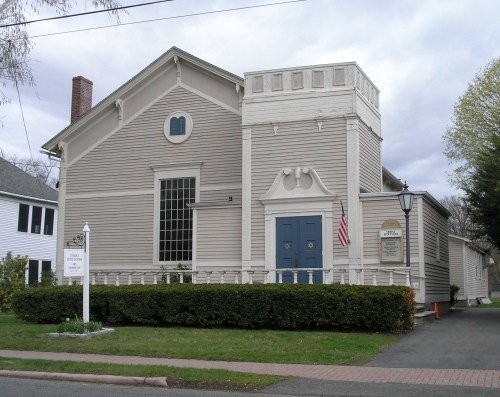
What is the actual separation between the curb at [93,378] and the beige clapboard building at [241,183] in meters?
7.97

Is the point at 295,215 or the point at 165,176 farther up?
the point at 165,176

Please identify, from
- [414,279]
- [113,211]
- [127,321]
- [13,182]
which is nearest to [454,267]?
[414,279]

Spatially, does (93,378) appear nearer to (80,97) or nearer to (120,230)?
(120,230)

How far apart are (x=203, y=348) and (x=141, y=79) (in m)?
13.1

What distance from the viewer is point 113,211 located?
23359 millimetres

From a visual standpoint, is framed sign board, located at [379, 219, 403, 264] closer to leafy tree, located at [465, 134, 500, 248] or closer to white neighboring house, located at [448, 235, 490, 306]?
leafy tree, located at [465, 134, 500, 248]

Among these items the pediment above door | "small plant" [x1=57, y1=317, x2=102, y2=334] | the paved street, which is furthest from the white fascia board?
the paved street

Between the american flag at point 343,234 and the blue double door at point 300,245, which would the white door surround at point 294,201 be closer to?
the blue double door at point 300,245

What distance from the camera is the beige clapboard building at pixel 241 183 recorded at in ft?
61.1

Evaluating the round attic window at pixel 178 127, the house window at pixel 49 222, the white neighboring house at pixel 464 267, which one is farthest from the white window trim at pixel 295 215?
the house window at pixel 49 222

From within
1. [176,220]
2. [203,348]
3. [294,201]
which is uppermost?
[294,201]

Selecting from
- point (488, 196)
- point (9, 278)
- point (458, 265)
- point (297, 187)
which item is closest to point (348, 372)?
point (297, 187)

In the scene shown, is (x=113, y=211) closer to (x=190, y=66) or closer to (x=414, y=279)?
(x=190, y=66)

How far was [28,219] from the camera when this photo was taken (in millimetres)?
34406
